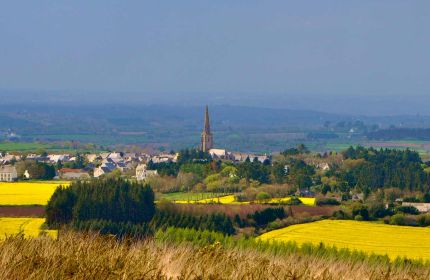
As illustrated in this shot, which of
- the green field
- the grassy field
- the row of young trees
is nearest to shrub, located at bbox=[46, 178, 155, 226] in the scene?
the grassy field

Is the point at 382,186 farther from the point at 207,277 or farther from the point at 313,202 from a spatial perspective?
the point at 207,277

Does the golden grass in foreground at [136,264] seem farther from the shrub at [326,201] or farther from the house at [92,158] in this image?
the house at [92,158]

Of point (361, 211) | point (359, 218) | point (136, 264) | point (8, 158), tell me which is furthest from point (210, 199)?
point (136, 264)

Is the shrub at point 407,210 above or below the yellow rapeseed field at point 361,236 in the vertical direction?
below

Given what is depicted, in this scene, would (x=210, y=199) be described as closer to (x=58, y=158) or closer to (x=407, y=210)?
(x=407, y=210)

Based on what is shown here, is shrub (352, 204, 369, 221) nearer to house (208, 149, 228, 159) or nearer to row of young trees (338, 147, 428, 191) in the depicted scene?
row of young trees (338, 147, 428, 191)

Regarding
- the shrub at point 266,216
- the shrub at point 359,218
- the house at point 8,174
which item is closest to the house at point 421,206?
the shrub at point 359,218
